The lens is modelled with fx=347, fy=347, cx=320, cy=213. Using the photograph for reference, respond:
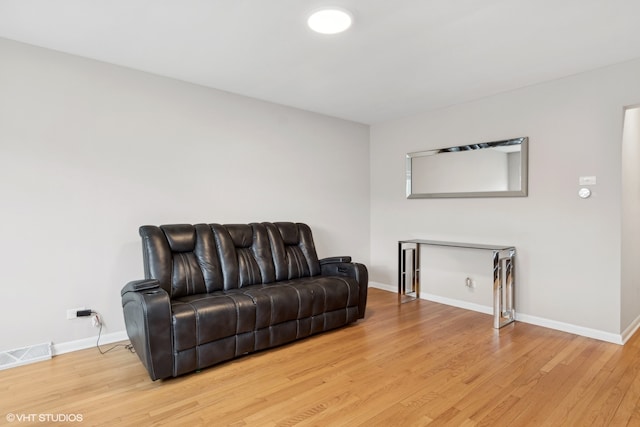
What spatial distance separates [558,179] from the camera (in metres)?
3.31

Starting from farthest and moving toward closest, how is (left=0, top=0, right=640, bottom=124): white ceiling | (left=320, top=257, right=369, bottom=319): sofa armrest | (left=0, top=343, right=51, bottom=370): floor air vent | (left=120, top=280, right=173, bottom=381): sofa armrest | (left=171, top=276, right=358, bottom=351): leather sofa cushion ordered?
1. (left=320, top=257, right=369, bottom=319): sofa armrest
2. (left=0, top=343, right=51, bottom=370): floor air vent
3. (left=171, top=276, right=358, bottom=351): leather sofa cushion
4. (left=120, top=280, right=173, bottom=381): sofa armrest
5. (left=0, top=0, right=640, bottom=124): white ceiling

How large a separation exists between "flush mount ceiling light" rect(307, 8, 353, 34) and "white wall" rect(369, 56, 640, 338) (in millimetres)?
2275

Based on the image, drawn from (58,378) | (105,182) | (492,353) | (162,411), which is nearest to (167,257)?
(105,182)

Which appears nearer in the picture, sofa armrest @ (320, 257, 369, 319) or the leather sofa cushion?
the leather sofa cushion

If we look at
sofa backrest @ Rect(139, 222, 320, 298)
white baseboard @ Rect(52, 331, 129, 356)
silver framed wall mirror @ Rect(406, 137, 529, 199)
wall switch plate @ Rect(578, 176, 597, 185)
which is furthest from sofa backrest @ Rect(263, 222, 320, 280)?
wall switch plate @ Rect(578, 176, 597, 185)

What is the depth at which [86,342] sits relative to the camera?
2.90 m

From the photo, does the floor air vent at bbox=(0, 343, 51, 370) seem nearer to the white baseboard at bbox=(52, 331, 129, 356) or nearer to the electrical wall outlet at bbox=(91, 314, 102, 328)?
the white baseboard at bbox=(52, 331, 129, 356)

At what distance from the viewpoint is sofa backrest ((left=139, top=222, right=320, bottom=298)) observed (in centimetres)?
290

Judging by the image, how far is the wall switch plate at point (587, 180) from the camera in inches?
122

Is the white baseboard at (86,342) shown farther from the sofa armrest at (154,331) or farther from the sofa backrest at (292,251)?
the sofa backrest at (292,251)

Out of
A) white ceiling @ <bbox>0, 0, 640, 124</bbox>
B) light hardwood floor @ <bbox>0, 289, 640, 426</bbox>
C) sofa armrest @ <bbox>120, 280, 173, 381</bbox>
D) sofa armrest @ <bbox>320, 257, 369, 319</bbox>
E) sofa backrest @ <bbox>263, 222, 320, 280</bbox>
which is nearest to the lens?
light hardwood floor @ <bbox>0, 289, 640, 426</bbox>

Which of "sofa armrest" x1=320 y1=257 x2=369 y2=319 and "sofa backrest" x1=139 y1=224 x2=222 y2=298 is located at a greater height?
"sofa backrest" x1=139 y1=224 x2=222 y2=298

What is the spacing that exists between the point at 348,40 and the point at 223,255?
82.8 inches

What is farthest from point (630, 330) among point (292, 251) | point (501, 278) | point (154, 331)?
point (154, 331)
